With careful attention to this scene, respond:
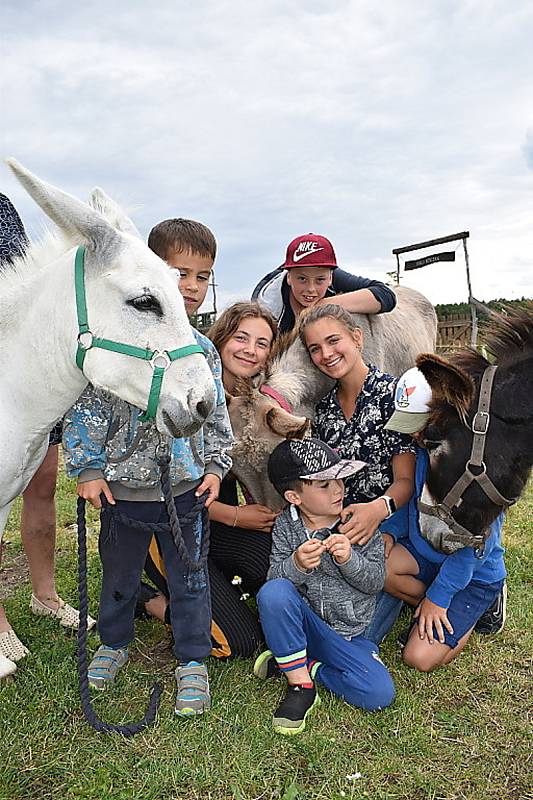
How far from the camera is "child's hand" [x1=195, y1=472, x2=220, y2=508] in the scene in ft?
10.1

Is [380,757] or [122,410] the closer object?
[380,757]

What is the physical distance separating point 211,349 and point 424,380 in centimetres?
109

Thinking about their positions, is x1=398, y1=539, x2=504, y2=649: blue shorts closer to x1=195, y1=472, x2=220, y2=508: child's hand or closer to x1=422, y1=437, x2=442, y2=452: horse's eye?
x1=422, y1=437, x2=442, y2=452: horse's eye

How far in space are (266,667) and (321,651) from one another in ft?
1.02

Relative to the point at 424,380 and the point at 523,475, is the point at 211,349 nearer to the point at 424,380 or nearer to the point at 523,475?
the point at 424,380

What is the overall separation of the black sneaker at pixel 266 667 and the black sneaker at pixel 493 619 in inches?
49.4

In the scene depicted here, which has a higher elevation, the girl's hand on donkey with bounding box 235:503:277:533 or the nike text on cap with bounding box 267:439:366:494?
the nike text on cap with bounding box 267:439:366:494

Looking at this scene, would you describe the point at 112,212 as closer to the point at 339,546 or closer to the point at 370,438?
the point at 339,546

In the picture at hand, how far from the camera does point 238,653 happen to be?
139 inches

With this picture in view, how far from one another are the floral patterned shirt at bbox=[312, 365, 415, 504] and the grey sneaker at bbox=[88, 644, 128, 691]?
1.56 m

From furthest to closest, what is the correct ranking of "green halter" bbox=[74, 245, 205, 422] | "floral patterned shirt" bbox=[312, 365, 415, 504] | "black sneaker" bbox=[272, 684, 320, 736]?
"floral patterned shirt" bbox=[312, 365, 415, 504]
"black sneaker" bbox=[272, 684, 320, 736]
"green halter" bbox=[74, 245, 205, 422]

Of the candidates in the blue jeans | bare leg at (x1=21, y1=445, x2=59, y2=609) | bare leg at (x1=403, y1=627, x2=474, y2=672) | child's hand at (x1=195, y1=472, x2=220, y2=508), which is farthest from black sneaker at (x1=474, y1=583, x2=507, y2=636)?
bare leg at (x1=21, y1=445, x2=59, y2=609)

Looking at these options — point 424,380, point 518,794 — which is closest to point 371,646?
point 518,794

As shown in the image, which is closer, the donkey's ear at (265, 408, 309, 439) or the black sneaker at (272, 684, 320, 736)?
the black sneaker at (272, 684, 320, 736)
